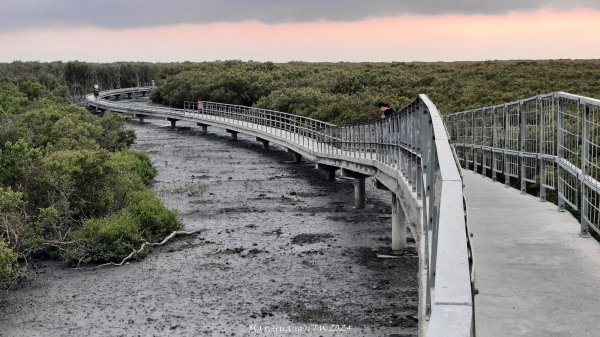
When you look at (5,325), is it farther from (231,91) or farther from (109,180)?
(231,91)

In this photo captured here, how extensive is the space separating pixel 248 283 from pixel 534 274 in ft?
35.2

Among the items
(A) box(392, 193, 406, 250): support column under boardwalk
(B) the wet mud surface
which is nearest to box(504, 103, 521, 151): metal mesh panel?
(B) the wet mud surface

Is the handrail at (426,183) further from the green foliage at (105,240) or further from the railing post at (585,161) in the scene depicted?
the green foliage at (105,240)

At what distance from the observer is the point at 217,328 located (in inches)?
526

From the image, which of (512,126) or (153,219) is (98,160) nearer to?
(153,219)

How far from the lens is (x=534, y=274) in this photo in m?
5.93

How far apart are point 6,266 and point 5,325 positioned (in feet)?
4.32

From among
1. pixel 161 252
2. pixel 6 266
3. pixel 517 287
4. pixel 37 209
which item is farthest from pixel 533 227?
pixel 37 209

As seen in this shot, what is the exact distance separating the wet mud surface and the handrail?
1954mm

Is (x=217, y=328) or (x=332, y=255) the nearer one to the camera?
(x=217, y=328)

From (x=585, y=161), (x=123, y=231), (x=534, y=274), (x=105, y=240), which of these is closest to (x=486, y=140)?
(x=123, y=231)

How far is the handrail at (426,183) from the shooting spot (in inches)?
92.1

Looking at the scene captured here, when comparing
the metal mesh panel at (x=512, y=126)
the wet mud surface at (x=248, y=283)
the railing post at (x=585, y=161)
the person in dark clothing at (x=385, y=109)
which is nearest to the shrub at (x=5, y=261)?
the wet mud surface at (x=248, y=283)

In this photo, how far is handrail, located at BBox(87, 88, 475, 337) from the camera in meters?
2.34
